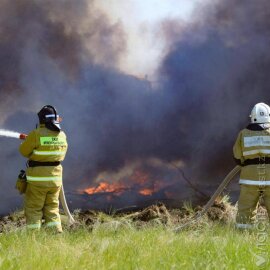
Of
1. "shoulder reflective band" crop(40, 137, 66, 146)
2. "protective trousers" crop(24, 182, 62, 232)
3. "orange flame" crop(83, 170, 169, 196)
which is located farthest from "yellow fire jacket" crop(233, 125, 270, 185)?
"orange flame" crop(83, 170, 169, 196)

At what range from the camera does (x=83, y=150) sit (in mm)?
9352

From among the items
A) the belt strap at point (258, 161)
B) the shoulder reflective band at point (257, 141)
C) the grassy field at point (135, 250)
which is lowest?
the grassy field at point (135, 250)

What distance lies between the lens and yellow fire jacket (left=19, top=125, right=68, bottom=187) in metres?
6.46

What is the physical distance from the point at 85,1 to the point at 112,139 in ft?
8.41

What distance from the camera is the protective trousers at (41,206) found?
6.44 metres

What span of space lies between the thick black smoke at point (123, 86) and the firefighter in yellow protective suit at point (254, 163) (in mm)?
3189

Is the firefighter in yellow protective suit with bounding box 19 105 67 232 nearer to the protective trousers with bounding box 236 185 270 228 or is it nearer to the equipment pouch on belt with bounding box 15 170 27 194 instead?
the equipment pouch on belt with bounding box 15 170 27 194

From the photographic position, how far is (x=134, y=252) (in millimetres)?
4555

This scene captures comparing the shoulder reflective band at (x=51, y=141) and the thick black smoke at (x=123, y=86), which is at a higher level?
the thick black smoke at (x=123, y=86)

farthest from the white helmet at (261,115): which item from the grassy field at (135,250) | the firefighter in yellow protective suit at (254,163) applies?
the grassy field at (135,250)

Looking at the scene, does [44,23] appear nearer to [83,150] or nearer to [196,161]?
[83,150]

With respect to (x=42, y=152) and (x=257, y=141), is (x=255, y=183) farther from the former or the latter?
(x=42, y=152)

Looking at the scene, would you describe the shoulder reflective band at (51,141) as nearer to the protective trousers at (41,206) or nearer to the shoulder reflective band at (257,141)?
the protective trousers at (41,206)

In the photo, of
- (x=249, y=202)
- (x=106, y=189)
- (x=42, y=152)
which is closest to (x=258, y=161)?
(x=249, y=202)
